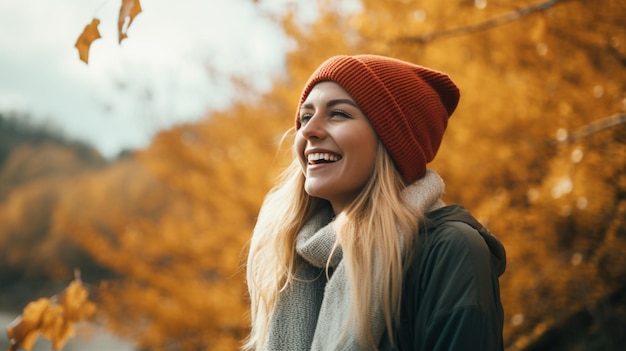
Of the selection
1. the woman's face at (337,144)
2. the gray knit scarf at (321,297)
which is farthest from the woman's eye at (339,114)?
the gray knit scarf at (321,297)

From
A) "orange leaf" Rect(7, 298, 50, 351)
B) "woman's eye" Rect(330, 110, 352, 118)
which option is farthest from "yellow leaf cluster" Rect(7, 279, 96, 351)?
"woman's eye" Rect(330, 110, 352, 118)

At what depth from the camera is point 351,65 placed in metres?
1.87

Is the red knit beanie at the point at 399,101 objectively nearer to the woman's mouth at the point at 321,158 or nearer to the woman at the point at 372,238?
the woman at the point at 372,238

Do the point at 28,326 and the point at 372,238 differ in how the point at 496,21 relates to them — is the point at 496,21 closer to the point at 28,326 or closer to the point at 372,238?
the point at 372,238

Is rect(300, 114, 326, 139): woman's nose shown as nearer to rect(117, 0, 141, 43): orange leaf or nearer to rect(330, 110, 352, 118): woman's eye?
rect(330, 110, 352, 118): woman's eye

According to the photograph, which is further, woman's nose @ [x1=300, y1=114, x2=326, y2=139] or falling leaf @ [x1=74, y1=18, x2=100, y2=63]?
woman's nose @ [x1=300, y1=114, x2=326, y2=139]

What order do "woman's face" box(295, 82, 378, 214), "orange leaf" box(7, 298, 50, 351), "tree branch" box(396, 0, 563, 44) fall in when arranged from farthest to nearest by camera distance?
"tree branch" box(396, 0, 563, 44)
"orange leaf" box(7, 298, 50, 351)
"woman's face" box(295, 82, 378, 214)

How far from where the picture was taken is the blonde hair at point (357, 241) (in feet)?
5.24

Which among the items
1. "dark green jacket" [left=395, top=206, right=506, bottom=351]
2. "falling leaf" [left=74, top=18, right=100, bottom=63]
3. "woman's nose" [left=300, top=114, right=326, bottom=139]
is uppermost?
"falling leaf" [left=74, top=18, right=100, bottom=63]

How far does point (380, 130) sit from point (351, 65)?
0.70 ft

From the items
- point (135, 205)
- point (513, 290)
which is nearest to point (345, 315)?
point (513, 290)

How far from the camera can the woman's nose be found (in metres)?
1.86

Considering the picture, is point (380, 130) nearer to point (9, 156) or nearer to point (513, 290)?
point (513, 290)

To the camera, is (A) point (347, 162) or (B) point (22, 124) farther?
(B) point (22, 124)
